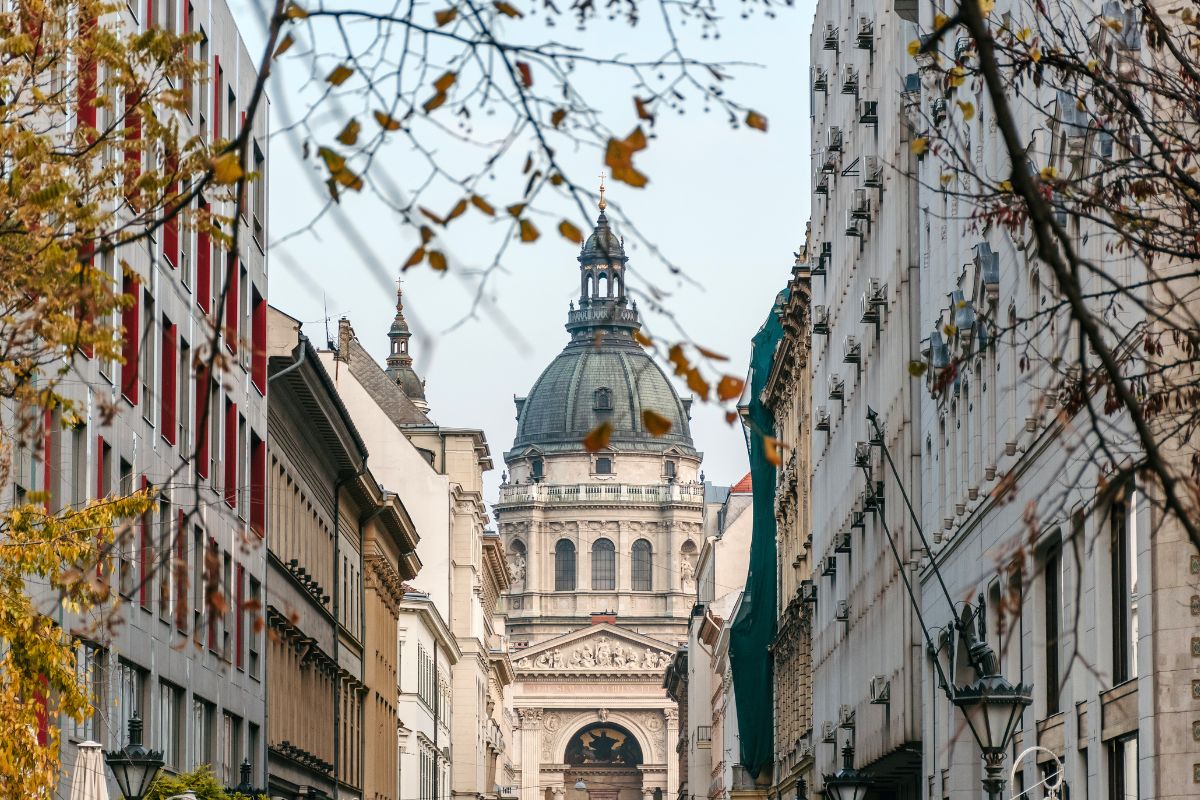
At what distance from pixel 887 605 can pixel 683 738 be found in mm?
113657

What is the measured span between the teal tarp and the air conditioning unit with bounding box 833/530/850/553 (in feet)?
73.5

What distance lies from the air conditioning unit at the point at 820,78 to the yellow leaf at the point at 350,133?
46.1 m

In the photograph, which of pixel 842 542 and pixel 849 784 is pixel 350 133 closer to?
pixel 849 784

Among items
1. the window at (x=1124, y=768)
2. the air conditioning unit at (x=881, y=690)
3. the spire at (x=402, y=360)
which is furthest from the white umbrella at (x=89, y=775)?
the spire at (x=402, y=360)

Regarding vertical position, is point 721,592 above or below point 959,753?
above

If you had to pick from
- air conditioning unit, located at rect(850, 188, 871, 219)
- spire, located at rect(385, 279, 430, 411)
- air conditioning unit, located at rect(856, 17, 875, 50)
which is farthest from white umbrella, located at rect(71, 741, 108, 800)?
spire, located at rect(385, 279, 430, 411)

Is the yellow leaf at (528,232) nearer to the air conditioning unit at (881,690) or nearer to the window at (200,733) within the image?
the window at (200,733)

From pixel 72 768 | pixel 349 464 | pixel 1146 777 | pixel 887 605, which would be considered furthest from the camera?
pixel 349 464

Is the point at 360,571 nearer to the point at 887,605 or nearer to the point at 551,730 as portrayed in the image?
the point at 887,605

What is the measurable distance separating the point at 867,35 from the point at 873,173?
275cm

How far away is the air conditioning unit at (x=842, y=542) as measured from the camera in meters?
45.6

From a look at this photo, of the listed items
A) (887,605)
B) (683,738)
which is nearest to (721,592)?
(683,738)

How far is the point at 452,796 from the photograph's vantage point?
99.8 meters

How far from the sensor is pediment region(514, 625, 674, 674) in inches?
7678
